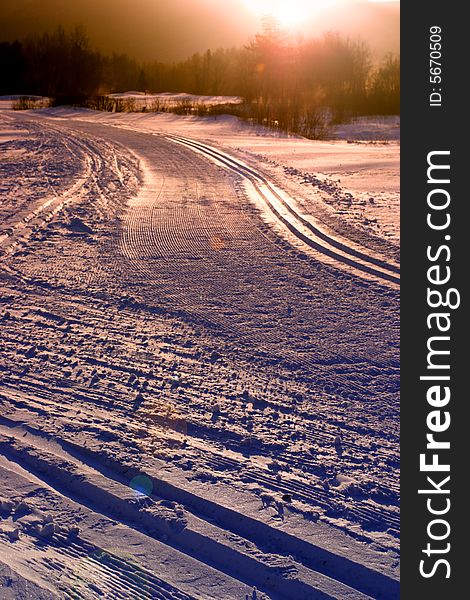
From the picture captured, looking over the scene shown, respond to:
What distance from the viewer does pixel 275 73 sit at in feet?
160

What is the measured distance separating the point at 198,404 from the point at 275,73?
48.1m

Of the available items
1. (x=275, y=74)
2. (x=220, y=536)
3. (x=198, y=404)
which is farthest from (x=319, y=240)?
(x=275, y=74)

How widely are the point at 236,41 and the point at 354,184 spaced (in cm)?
17294

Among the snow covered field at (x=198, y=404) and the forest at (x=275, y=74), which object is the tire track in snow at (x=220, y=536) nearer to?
the snow covered field at (x=198, y=404)

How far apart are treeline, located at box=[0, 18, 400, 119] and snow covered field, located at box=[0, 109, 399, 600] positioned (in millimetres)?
31576

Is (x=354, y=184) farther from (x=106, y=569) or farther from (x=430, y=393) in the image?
(x=106, y=569)

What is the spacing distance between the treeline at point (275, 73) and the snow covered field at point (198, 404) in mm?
31576

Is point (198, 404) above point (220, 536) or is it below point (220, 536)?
above

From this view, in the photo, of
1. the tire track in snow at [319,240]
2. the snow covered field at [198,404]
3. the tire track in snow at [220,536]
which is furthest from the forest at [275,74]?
the tire track in snow at [220,536]

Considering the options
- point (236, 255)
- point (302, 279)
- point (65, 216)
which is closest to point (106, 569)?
point (302, 279)

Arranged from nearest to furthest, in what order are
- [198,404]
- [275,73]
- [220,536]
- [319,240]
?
[220,536] → [198,404] → [319,240] → [275,73]

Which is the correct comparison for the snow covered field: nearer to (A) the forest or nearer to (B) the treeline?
(A) the forest

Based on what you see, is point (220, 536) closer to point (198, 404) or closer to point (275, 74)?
point (198, 404)

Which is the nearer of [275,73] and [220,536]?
[220,536]
